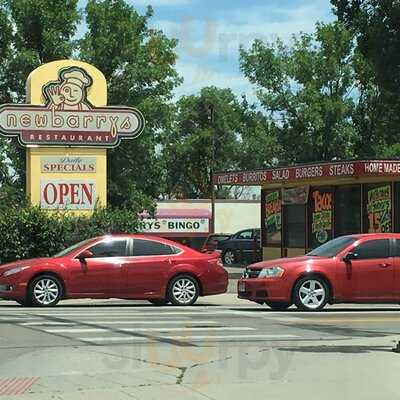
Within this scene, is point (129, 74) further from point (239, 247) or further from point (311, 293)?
point (311, 293)

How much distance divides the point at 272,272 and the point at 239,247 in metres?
19.2

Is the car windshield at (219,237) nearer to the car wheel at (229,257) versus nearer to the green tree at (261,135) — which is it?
the car wheel at (229,257)

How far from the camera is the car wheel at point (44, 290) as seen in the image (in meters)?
16.0

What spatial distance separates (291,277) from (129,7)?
2073 centimetres

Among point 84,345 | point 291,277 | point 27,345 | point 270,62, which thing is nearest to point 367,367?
point 84,345

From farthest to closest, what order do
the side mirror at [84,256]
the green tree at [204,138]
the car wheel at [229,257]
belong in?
the green tree at [204,138]
the car wheel at [229,257]
the side mirror at [84,256]

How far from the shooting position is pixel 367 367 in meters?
8.96

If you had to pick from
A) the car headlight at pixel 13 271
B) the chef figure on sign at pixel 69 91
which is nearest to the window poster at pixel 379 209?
the chef figure on sign at pixel 69 91

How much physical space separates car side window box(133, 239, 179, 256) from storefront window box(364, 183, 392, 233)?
30.5 ft

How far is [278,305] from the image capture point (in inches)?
644

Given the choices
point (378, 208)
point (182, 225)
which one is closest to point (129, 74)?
point (378, 208)

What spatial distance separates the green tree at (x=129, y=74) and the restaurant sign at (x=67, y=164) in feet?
31.4

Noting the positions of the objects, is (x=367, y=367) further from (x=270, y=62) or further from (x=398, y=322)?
(x=270, y=62)

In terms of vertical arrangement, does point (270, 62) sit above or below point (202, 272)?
→ above
